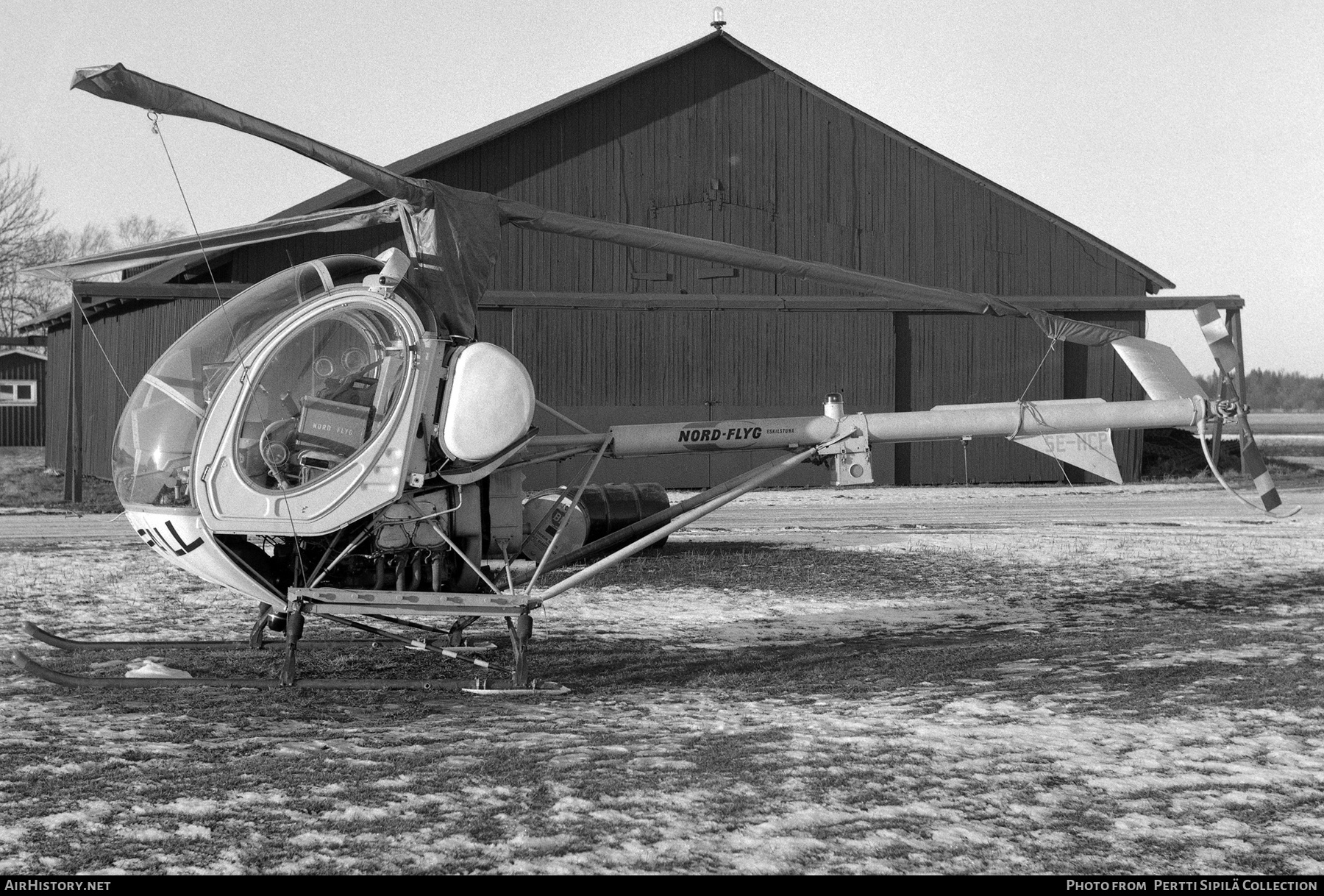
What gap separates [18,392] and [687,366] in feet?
94.8

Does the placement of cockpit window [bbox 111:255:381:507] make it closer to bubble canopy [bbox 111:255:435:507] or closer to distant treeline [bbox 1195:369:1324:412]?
bubble canopy [bbox 111:255:435:507]

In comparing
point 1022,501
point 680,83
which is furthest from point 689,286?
point 1022,501

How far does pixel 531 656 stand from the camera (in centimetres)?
901

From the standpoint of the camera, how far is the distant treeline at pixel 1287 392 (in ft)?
470

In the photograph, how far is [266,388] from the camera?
7.61 metres

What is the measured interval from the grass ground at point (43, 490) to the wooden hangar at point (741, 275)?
4.06ft

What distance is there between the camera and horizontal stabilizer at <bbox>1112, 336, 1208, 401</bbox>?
31.8ft

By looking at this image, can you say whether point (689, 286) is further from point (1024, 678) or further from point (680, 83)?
point (1024, 678)

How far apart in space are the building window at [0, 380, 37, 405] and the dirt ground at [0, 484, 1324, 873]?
35.5 metres

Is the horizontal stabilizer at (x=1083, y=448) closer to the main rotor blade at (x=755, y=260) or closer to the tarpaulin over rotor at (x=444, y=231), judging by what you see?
the main rotor blade at (x=755, y=260)

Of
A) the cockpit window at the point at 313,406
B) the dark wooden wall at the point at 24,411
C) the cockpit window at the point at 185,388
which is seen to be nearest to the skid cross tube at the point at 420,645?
the cockpit window at the point at 313,406

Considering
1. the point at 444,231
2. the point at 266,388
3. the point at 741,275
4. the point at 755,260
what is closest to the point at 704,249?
the point at 755,260

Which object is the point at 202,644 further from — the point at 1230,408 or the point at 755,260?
the point at 1230,408

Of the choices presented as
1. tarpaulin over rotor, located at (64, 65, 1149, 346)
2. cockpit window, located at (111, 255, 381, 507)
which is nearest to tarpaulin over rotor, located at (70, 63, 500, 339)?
tarpaulin over rotor, located at (64, 65, 1149, 346)
